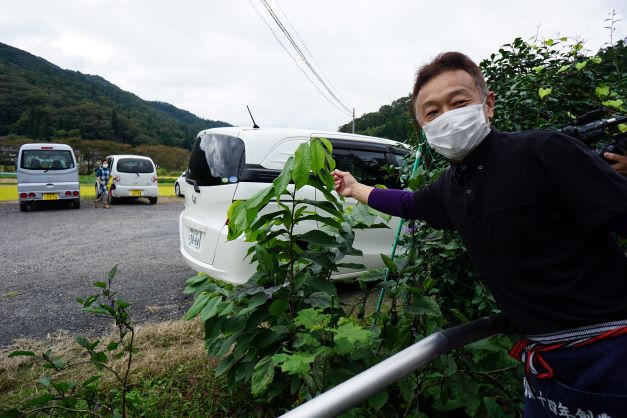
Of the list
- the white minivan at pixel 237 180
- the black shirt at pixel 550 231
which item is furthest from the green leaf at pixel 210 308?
the white minivan at pixel 237 180

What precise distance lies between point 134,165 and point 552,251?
14138 mm

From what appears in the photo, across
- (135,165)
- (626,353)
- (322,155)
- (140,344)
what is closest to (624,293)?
(626,353)

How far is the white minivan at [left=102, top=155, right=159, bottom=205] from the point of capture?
41.7 ft

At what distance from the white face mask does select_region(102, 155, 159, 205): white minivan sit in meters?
13.5

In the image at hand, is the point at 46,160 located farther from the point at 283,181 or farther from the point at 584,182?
the point at 584,182

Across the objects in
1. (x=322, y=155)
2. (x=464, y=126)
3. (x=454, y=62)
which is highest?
(x=454, y=62)

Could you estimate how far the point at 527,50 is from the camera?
2068 millimetres

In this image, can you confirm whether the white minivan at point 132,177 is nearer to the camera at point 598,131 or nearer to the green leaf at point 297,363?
the green leaf at point 297,363

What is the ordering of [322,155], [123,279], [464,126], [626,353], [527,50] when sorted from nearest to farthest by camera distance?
[626,353] < [464,126] < [322,155] < [527,50] < [123,279]

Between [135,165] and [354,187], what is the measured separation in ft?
43.8

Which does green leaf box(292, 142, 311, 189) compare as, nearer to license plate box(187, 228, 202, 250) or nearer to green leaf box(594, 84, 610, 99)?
green leaf box(594, 84, 610, 99)

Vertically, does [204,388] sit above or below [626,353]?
below

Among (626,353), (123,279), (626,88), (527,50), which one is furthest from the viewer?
(123,279)

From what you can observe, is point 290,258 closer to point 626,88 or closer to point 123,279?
point 626,88
